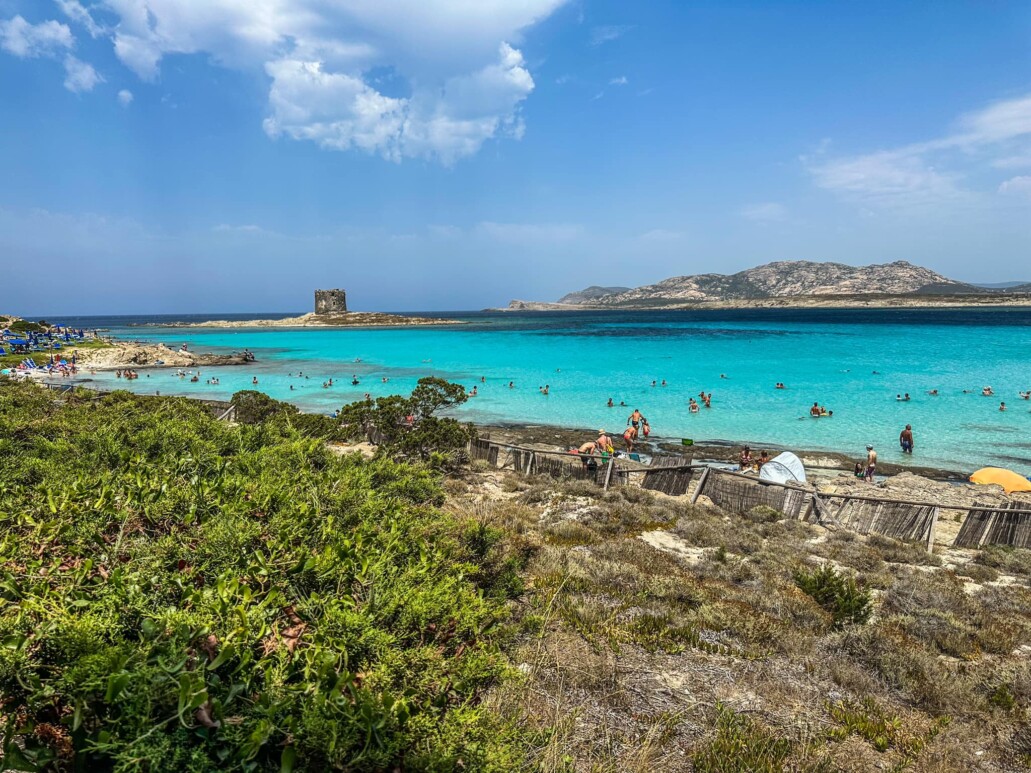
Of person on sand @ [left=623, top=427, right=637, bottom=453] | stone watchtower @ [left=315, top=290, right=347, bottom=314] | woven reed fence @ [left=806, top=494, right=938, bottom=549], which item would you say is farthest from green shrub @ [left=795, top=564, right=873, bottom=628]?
stone watchtower @ [left=315, top=290, right=347, bottom=314]

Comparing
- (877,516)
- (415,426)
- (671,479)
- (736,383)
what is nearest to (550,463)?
(671,479)

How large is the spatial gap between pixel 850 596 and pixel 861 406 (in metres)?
28.9

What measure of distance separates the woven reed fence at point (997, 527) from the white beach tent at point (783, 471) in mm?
4890

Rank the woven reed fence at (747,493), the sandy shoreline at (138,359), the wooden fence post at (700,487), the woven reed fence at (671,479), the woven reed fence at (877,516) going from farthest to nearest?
the sandy shoreline at (138,359) < the woven reed fence at (671,479) < the wooden fence post at (700,487) < the woven reed fence at (747,493) < the woven reed fence at (877,516)

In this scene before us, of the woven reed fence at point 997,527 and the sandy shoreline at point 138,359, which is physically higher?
the sandy shoreline at point 138,359

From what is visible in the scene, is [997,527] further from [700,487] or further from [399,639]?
[399,639]

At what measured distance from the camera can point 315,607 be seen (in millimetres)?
3379

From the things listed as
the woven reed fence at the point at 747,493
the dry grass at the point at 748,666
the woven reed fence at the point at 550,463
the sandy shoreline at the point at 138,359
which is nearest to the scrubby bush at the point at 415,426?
the woven reed fence at the point at 550,463

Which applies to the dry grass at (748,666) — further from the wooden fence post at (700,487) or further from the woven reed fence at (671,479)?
the woven reed fence at (671,479)

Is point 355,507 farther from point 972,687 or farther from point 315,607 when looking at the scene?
point 972,687

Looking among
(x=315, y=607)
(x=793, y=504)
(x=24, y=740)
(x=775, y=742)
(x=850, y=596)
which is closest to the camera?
(x=24, y=740)

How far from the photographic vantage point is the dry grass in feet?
12.2

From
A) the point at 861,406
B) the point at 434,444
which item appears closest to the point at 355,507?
the point at 434,444

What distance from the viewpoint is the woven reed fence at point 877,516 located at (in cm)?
1099
